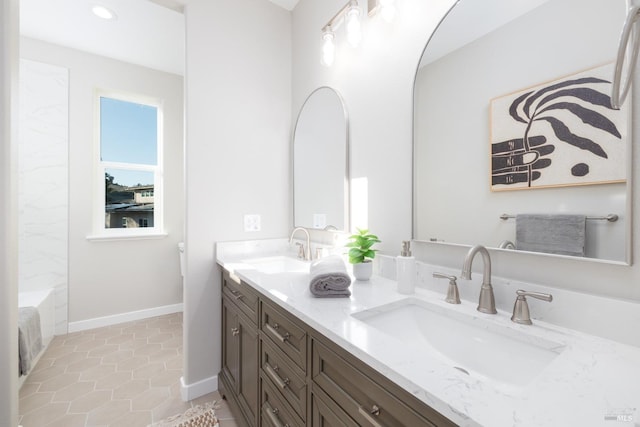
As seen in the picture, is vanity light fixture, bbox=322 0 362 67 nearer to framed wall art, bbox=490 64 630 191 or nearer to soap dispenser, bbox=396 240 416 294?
framed wall art, bbox=490 64 630 191

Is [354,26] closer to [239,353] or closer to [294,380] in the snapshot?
[294,380]

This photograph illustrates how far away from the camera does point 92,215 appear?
9.50 feet

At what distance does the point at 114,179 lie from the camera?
3.10 metres

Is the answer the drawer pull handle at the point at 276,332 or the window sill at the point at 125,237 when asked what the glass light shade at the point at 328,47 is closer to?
the drawer pull handle at the point at 276,332

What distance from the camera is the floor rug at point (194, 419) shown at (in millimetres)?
→ 1593

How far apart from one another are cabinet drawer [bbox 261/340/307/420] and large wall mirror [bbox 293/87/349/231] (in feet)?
2.62

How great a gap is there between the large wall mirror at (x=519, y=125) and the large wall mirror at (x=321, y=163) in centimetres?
53

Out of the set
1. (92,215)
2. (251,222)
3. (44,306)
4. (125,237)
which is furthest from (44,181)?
(251,222)

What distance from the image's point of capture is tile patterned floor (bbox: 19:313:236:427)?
168 cm

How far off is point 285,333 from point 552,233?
3.19 ft

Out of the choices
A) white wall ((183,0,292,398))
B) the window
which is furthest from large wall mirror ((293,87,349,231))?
the window

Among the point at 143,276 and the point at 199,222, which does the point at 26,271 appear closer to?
the point at 143,276

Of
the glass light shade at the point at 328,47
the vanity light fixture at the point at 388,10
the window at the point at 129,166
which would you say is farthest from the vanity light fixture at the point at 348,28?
the window at the point at 129,166

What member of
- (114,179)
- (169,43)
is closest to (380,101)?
(169,43)
